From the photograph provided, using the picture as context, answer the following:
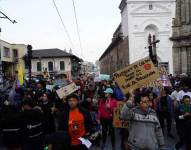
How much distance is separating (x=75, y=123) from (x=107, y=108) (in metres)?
4.97

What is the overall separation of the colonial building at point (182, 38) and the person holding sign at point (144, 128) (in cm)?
3532

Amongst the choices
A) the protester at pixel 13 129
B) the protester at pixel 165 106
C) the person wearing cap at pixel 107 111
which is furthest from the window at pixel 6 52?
the protester at pixel 13 129

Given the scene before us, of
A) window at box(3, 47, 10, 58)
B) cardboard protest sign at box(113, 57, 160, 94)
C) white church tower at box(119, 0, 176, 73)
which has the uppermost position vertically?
white church tower at box(119, 0, 176, 73)

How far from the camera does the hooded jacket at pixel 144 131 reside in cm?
745

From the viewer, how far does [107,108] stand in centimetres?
1282

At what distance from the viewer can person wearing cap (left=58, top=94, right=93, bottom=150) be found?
25.7ft

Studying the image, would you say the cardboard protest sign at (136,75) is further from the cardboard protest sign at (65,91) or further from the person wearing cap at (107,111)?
the cardboard protest sign at (65,91)

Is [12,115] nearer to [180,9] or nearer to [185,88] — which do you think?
[185,88]

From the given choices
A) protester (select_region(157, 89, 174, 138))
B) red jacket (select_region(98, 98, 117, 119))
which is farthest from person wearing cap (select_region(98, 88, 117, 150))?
protester (select_region(157, 89, 174, 138))

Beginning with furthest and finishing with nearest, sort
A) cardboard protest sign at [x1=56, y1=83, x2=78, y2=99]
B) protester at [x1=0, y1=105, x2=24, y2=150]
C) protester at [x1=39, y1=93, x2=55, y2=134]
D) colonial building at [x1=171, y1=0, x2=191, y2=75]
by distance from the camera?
colonial building at [x1=171, y1=0, x2=191, y2=75] < cardboard protest sign at [x1=56, y1=83, x2=78, y2=99] < protester at [x1=39, y1=93, x2=55, y2=134] < protester at [x1=0, y1=105, x2=24, y2=150]

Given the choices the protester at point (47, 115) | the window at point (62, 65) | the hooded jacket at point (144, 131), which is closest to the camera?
the hooded jacket at point (144, 131)

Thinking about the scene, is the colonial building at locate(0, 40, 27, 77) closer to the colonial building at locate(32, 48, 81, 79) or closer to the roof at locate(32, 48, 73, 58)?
the roof at locate(32, 48, 73, 58)

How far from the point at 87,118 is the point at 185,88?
280 inches

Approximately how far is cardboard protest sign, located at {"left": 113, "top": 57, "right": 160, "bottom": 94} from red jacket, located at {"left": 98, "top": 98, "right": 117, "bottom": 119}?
7.05ft
